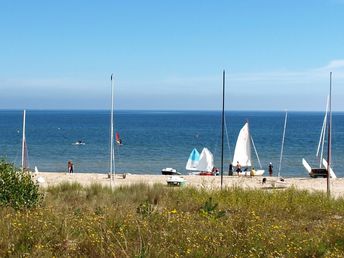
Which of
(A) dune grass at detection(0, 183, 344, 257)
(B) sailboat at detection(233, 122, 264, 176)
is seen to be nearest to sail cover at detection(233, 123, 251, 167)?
(B) sailboat at detection(233, 122, 264, 176)

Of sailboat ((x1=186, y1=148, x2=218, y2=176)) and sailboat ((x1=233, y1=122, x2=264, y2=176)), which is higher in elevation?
sailboat ((x1=233, y1=122, x2=264, y2=176))

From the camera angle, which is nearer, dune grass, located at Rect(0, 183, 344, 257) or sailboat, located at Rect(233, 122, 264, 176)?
dune grass, located at Rect(0, 183, 344, 257)

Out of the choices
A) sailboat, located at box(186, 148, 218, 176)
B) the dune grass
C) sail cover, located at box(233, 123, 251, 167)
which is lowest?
sailboat, located at box(186, 148, 218, 176)

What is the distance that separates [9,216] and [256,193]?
8311 mm

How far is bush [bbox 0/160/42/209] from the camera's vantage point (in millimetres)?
12125

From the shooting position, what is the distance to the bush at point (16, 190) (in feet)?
39.8

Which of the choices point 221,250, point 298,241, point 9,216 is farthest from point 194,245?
point 9,216

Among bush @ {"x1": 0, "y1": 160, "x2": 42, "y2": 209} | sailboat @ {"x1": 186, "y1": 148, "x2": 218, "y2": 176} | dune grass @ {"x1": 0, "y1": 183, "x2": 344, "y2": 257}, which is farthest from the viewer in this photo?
sailboat @ {"x1": 186, "y1": 148, "x2": 218, "y2": 176}

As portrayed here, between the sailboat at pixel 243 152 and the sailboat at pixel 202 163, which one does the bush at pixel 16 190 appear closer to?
the sailboat at pixel 202 163

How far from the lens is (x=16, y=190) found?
12.5 meters

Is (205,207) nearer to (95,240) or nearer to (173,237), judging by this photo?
(173,237)

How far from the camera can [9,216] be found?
10086 mm

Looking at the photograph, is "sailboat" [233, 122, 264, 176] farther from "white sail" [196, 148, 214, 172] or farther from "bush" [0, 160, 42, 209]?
"bush" [0, 160, 42, 209]

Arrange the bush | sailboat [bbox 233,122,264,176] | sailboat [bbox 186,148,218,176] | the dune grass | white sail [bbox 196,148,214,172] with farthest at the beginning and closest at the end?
white sail [bbox 196,148,214,172] < sailboat [bbox 186,148,218,176] < sailboat [bbox 233,122,264,176] < the bush < the dune grass
